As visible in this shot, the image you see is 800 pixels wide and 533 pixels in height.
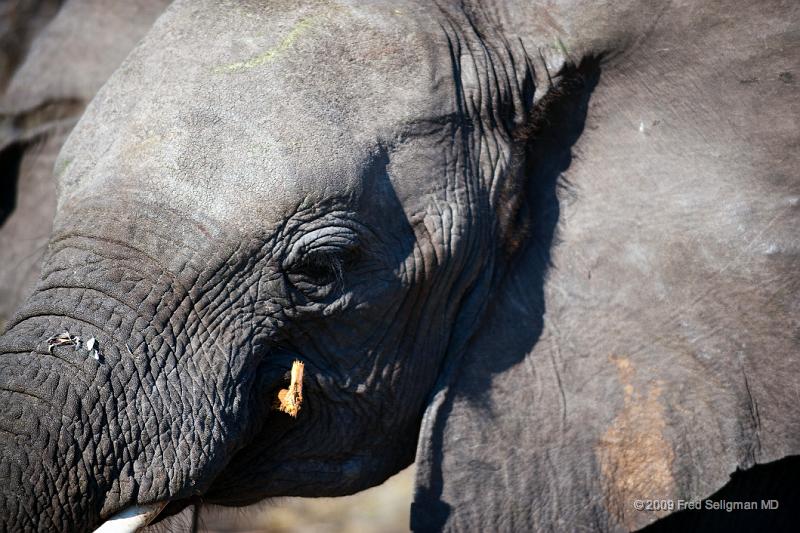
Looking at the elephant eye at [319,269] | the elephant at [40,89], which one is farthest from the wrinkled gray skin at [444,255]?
the elephant at [40,89]

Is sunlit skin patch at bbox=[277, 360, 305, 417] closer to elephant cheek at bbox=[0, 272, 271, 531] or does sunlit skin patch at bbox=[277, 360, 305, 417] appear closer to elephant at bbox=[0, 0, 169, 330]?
elephant cheek at bbox=[0, 272, 271, 531]

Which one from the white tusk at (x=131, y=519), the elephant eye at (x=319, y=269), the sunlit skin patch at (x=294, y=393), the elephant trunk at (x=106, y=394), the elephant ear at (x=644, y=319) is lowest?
the elephant ear at (x=644, y=319)

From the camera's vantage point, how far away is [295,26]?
2.26 metres

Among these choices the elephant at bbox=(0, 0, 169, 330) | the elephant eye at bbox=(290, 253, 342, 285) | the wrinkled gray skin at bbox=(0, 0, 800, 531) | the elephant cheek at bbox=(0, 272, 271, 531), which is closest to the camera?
the elephant cheek at bbox=(0, 272, 271, 531)

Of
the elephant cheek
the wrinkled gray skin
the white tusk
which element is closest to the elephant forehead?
the wrinkled gray skin

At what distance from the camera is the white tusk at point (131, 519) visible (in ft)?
6.57

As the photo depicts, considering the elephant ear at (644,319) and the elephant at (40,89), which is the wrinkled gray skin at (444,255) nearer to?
the elephant ear at (644,319)

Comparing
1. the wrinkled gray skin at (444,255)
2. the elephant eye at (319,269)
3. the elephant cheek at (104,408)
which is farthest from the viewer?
the elephant eye at (319,269)

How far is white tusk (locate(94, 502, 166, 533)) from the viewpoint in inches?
78.9

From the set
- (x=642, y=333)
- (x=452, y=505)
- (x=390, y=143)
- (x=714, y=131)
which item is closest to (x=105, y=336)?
(x=390, y=143)

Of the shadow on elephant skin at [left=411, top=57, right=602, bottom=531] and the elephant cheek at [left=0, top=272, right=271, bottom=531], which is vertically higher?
the elephant cheek at [left=0, top=272, right=271, bottom=531]

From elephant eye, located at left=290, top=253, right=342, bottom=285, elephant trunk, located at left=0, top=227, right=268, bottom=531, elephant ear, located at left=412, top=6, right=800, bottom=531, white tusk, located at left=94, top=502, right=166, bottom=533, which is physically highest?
elephant trunk, located at left=0, top=227, right=268, bottom=531

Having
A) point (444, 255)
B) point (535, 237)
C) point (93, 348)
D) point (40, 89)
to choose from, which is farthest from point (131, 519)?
point (40, 89)

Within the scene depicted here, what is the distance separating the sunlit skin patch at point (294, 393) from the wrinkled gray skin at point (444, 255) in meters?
0.04
